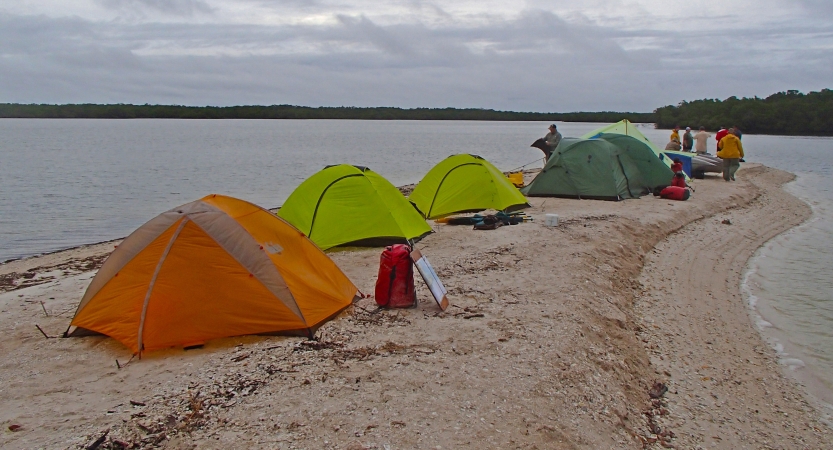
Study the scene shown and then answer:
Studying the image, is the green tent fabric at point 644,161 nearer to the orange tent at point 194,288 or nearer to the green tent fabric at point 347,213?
the green tent fabric at point 347,213

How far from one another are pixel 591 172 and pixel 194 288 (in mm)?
13421

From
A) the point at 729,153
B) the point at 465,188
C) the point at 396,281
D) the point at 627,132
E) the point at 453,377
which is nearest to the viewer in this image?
the point at 453,377

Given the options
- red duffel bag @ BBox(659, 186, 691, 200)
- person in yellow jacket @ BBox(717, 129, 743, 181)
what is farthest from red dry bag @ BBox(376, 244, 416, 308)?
person in yellow jacket @ BBox(717, 129, 743, 181)

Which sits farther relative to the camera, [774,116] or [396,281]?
[774,116]

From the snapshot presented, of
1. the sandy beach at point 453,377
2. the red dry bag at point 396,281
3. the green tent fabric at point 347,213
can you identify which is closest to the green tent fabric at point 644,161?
the sandy beach at point 453,377

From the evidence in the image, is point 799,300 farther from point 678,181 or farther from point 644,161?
point 644,161

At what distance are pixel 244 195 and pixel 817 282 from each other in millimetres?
20607

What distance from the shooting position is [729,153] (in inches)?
938

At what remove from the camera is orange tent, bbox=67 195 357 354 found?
6.47m

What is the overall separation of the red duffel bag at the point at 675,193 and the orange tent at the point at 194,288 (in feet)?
47.4

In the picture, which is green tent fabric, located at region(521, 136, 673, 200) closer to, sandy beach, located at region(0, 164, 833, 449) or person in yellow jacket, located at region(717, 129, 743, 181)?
person in yellow jacket, located at region(717, 129, 743, 181)

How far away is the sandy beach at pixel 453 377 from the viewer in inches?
189

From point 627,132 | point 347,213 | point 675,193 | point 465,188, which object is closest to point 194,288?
point 347,213

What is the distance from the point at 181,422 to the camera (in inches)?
191
